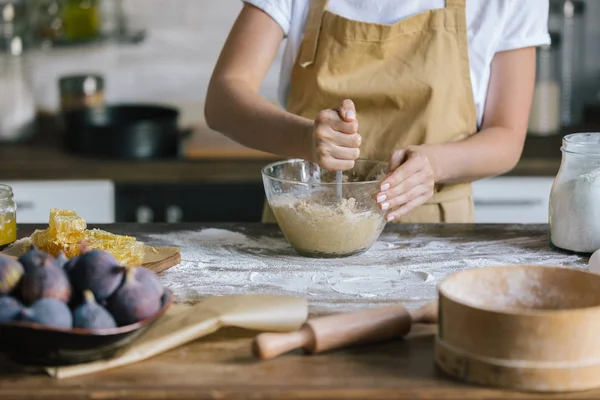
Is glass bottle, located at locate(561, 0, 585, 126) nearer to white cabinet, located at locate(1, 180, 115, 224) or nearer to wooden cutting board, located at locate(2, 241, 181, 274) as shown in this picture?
white cabinet, located at locate(1, 180, 115, 224)

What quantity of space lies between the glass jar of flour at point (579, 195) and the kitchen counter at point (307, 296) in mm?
38

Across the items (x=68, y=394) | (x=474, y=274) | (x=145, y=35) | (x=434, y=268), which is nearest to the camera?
(x=68, y=394)

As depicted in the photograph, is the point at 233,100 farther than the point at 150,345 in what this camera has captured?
Yes

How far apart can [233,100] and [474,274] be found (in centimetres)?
82

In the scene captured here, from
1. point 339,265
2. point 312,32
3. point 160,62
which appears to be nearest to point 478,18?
point 312,32

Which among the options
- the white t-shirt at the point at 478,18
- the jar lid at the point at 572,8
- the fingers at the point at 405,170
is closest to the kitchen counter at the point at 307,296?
the fingers at the point at 405,170

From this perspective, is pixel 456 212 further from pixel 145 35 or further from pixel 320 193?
pixel 145 35

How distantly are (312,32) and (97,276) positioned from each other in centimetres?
105

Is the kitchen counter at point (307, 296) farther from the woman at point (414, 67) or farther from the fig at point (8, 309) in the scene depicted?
the woman at point (414, 67)

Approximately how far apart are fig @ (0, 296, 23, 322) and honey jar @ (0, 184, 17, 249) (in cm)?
53

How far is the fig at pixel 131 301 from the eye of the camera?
1030 millimetres

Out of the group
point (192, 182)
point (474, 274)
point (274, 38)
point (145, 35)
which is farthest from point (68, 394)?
point (145, 35)

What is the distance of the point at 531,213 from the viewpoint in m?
2.73

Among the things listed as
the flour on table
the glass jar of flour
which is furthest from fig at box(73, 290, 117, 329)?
the glass jar of flour
